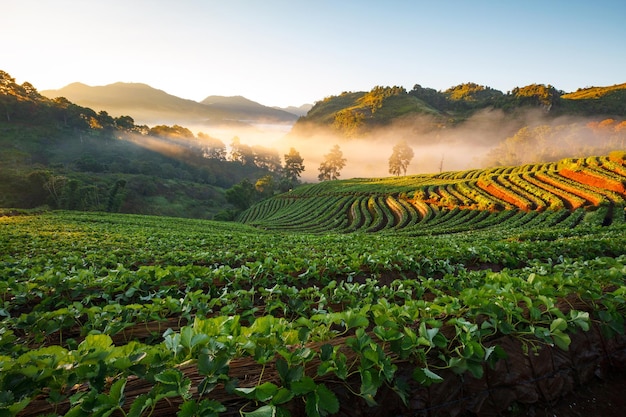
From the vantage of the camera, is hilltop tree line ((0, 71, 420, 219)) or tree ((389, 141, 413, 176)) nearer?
hilltop tree line ((0, 71, 420, 219))

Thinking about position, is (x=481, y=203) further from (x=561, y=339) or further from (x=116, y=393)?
(x=116, y=393)

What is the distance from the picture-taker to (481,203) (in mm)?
43219

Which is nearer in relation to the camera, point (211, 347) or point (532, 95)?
point (211, 347)

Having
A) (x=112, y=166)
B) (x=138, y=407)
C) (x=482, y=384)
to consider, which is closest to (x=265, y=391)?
(x=138, y=407)

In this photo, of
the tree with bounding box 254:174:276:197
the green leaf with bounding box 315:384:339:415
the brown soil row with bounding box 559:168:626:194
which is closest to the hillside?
the tree with bounding box 254:174:276:197

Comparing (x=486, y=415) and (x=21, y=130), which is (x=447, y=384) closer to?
(x=486, y=415)

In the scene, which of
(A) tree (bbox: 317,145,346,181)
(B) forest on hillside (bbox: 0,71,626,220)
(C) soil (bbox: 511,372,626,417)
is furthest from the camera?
(A) tree (bbox: 317,145,346,181)

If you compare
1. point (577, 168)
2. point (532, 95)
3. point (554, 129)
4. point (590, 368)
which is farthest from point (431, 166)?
point (590, 368)

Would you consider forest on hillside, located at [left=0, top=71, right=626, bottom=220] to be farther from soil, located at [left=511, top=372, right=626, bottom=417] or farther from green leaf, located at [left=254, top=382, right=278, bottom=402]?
soil, located at [left=511, top=372, right=626, bottom=417]

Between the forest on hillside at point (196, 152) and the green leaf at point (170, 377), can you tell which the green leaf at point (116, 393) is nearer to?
the green leaf at point (170, 377)

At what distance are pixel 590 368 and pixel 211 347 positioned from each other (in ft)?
13.6

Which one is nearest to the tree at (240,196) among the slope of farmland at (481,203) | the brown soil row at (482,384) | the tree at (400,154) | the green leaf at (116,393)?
the slope of farmland at (481,203)

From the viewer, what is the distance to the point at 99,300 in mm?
5684

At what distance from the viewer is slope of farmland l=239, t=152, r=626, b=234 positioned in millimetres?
35781
